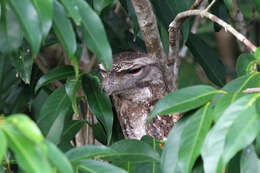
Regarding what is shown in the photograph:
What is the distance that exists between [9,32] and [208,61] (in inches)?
62.8

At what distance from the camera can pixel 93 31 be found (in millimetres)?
1839

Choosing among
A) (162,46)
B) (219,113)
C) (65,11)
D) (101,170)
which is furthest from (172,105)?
(162,46)

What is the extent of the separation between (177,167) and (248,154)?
0.83 feet

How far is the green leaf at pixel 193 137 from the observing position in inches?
64.8

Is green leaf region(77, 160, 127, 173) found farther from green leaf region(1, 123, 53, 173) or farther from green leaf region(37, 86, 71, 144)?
green leaf region(37, 86, 71, 144)

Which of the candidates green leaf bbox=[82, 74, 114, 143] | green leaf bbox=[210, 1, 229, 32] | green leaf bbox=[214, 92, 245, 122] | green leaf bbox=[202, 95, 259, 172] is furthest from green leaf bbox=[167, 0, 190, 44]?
green leaf bbox=[202, 95, 259, 172]

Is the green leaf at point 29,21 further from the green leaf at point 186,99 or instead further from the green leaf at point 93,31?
the green leaf at point 186,99

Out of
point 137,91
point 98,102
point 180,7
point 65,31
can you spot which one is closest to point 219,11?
point 180,7

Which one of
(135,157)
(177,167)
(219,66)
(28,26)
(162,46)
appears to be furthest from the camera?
(219,66)

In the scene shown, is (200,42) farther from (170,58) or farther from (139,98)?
(139,98)

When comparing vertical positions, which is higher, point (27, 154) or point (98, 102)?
point (27, 154)

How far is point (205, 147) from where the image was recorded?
1593 mm

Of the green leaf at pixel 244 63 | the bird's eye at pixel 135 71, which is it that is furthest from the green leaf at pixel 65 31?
the bird's eye at pixel 135 71

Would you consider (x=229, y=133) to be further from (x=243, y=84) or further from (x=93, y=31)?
(x=93, y=31)
